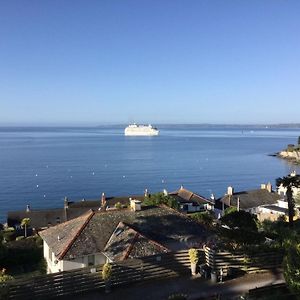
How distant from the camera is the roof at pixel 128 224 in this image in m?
25.6

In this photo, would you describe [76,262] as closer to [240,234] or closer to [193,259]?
[193,259]

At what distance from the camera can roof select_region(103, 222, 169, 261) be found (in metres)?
23.7

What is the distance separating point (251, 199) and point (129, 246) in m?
53.3

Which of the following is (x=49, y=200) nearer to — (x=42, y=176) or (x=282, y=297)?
(x=42, y=176)

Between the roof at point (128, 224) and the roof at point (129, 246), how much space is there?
54 centimetres

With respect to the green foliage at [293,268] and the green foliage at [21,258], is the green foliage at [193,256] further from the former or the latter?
the green foliage at [21,258]

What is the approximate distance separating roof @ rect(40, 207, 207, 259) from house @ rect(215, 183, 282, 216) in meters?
41.6

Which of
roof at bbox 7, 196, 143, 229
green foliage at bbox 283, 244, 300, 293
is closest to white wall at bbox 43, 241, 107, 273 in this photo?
green foliage at bbox 283, 244, 300, 293

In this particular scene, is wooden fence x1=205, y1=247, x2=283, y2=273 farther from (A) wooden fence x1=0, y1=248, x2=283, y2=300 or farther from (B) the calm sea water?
(B) the calm sea water

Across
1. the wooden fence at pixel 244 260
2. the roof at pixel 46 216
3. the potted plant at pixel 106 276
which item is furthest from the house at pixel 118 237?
the roof at pixel 46 216

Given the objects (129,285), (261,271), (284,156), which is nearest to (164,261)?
(129,285)

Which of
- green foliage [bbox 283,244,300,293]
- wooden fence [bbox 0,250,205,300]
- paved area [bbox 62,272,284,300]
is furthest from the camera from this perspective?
paved area [bbox 62,272,284,300]

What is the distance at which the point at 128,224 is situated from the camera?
2758cm

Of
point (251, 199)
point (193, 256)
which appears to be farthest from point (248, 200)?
point (193, 256)
